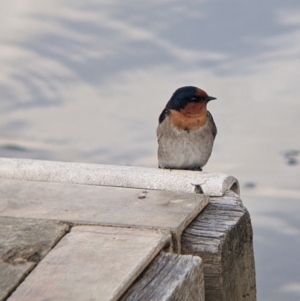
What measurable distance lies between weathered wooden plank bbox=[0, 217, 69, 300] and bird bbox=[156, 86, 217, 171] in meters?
2.47

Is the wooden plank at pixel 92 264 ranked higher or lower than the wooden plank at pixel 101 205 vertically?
lower

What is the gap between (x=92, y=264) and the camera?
280cm

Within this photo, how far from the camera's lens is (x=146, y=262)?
2.83 metres

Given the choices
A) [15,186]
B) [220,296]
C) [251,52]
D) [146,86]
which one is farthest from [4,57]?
[220,296]

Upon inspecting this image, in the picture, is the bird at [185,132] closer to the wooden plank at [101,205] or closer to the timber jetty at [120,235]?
the timber jetty at [120,235]

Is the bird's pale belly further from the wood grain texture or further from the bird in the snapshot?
the wood grain texture

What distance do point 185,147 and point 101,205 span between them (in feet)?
7.53

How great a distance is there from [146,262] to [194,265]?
6.0 inches

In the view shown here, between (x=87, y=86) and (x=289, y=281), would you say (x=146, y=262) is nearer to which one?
(x=289, y=281)

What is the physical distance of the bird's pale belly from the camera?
18.4ft

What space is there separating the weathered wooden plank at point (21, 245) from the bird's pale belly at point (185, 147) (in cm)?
252

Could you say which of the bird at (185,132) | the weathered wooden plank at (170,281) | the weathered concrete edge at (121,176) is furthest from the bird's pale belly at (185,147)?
the weathered wooden plank at (170,281)

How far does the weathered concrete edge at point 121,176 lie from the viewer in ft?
12.0

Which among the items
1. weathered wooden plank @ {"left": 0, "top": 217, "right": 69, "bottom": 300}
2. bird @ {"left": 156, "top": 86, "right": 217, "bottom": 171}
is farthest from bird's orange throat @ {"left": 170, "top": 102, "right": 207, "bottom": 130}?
weathered wooden plank @ {"left": 0, "top": 217, "right": 69, "bottom": 300}
